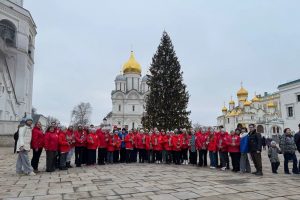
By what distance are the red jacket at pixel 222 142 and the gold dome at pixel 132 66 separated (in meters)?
46.7

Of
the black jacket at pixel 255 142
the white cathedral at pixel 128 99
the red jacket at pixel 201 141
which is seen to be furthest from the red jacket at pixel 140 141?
the white cathedral at pixel 128 99

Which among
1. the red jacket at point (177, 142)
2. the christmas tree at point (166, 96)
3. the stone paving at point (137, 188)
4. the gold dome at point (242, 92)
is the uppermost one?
the gold dome at point (242, 92)

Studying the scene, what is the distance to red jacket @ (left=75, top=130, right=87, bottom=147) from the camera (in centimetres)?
1130

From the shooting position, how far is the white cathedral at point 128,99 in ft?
184

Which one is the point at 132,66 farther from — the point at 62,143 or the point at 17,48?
the point at 62,143

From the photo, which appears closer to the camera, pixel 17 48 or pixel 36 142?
pixel 36 142

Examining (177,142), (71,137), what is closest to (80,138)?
(71,137)

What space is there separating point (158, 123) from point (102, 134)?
11.7 m

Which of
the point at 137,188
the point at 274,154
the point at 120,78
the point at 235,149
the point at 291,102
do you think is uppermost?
the point at 120,78

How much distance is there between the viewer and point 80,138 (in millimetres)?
11344

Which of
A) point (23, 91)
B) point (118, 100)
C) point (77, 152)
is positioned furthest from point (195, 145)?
point (118, 100)

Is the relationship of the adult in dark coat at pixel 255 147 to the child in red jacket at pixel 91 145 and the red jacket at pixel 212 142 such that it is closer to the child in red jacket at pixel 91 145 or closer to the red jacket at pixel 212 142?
the red jacket at pixel 212 142

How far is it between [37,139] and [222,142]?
7028 millimetres

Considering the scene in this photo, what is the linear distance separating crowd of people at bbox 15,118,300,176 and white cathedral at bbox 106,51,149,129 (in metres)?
42.4
